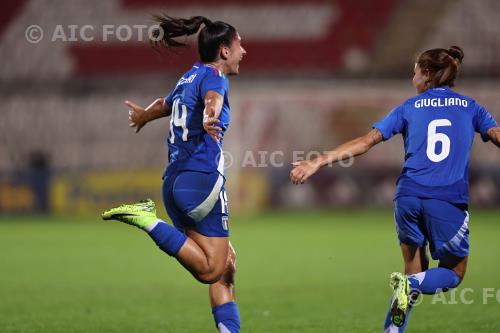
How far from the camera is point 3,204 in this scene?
19.5 meters

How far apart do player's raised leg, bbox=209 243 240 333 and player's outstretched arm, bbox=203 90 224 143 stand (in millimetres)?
1004

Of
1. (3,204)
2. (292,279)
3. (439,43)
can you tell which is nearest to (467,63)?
(439,43)

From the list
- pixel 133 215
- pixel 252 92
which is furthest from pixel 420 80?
pixel 252 92

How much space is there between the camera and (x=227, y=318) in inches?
219

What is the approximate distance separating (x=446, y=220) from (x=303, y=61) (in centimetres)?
1883

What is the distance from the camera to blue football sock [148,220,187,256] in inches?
209

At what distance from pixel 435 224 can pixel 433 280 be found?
0.35 meters

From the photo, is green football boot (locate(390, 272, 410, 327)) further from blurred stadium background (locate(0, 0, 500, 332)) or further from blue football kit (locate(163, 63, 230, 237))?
blurred stadium background (locate(0, 0, 500, 332))

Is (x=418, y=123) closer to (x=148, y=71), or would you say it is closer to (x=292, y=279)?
(x=292, y=279)

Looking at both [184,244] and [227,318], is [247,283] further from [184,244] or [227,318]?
[184,244]

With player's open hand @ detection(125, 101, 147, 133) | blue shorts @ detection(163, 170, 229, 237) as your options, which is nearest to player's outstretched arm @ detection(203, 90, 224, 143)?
blue shorts @ detection(163, 170, 229, 237)

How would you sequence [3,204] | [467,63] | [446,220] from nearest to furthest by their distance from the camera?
1. [446,220]
2. [3,204]
3. [467,63]

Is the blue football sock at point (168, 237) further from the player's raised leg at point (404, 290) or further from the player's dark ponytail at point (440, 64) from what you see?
the player's dark ponytail at point (440, 64)

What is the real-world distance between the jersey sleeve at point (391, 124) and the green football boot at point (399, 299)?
2.94 ft
